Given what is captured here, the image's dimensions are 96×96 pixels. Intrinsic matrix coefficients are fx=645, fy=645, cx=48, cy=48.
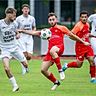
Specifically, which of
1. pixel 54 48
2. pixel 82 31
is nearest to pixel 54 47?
pixel 54 48

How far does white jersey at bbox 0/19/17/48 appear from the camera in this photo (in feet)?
51.4

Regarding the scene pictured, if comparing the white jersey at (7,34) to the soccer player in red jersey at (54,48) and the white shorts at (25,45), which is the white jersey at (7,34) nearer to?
the soccer player in red jersey at (54,48)

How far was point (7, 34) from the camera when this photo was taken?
15719mm

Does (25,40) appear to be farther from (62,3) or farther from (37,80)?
(62,3)

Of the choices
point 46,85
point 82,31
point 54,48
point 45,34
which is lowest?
point 46,85

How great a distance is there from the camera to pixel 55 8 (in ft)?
157

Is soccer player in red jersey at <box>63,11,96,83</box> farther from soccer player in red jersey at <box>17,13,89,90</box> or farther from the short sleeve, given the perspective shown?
soccer player in red jersey at <box>17,13,89,90</box>

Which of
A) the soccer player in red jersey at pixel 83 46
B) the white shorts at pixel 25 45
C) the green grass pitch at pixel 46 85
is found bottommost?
the green grass pitch at pixel 46 85

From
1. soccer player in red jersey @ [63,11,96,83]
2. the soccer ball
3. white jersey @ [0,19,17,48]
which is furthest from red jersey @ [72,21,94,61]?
white jersey @ [0,19,17,48]

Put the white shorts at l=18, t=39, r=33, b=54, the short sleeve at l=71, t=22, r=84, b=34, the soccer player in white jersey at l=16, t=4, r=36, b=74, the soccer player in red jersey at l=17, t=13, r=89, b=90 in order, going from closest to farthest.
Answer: the soccer player in red jersey at l=17, t=13, r=89, b=90 → the short sleeve at l=71, t=22, r=84, b=34 → the soccer player in white jersey at l=16, t=4, r=36, b=74 → the white shorts at l=18, t=39, r=33, b=54

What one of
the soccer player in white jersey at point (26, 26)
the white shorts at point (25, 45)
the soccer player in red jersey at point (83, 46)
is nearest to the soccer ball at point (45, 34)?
the soccer player in red jersey at point (83, 46)

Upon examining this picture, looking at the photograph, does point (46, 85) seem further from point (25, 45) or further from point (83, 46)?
point (25, 45)

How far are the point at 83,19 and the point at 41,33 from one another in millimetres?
1901

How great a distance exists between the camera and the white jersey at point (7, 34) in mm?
15677
